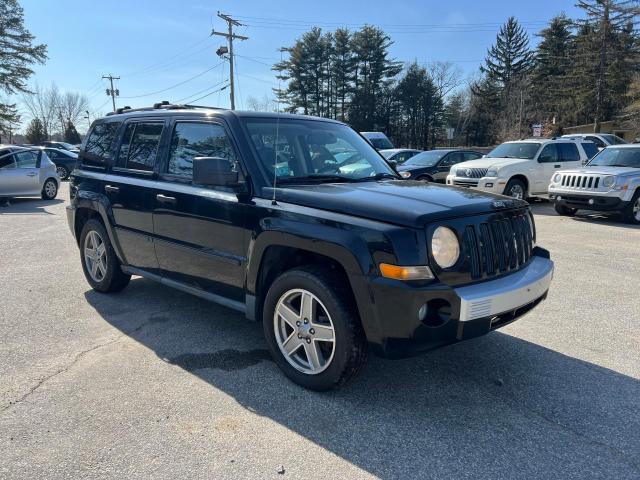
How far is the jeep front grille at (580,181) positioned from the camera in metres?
10.8

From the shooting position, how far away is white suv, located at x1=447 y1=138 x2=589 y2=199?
12922mm

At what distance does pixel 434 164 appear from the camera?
54.3 feet

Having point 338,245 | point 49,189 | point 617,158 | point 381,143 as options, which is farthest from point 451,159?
point 338,245

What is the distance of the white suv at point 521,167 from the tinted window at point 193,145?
10035 millimetres

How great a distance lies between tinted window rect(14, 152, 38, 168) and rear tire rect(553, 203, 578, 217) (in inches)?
570

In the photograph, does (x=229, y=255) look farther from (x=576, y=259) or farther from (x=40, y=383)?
(x=576, y=259)

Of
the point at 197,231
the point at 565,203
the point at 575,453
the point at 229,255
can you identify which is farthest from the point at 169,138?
the point at 565,203

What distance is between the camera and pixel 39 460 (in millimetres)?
2676

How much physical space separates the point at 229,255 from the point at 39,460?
1797 millimetres

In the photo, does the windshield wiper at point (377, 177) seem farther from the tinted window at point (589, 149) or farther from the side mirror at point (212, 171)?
the tinted window at point (589, 149)

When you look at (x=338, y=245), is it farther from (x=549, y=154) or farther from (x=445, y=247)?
(x=549, y=154)

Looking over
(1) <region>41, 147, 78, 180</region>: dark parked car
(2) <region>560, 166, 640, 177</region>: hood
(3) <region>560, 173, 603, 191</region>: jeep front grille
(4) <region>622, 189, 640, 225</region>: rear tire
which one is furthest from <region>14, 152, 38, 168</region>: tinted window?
(4) <region>622, 189, 640, 225</region>: rear tire

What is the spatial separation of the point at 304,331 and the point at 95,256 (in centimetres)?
332

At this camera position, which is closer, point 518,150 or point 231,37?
point 518,150
